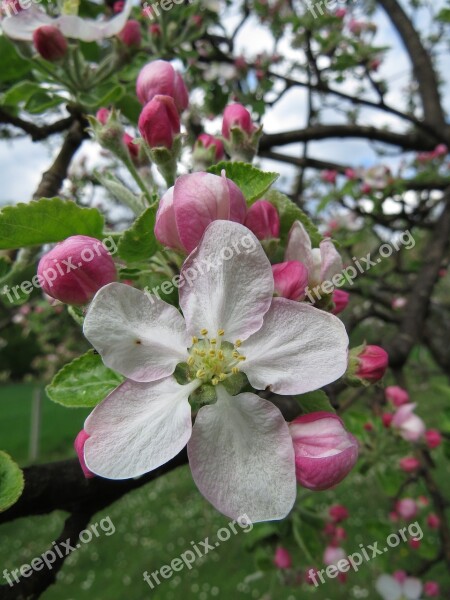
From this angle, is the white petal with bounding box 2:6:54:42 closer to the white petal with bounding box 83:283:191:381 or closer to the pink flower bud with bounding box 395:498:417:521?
the white petal with bounding box 83:283:191:381

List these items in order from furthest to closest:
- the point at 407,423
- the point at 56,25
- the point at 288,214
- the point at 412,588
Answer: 1. the point at 412,588
2. the point at 407,423
3. the point at 56,25
4. the point at 288,214

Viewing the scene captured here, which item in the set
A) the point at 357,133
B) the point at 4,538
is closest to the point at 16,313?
the point at 357,133

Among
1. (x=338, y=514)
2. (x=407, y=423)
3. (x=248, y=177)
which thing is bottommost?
(x=338, y=514)

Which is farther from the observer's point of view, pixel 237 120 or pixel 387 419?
pixel 387 419

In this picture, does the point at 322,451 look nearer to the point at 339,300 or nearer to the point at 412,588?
the point at 339,300

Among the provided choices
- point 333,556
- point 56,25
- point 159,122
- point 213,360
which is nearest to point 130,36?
point 56,25

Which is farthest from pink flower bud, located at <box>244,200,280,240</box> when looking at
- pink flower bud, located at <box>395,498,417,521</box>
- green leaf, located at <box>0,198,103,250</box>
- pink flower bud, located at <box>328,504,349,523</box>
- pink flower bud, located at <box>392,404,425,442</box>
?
pink flower bud, located at <box>395,498,417,521</box>

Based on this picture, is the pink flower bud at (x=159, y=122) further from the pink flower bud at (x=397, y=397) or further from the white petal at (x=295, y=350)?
the pink flower bud at (x=397, y=397)
